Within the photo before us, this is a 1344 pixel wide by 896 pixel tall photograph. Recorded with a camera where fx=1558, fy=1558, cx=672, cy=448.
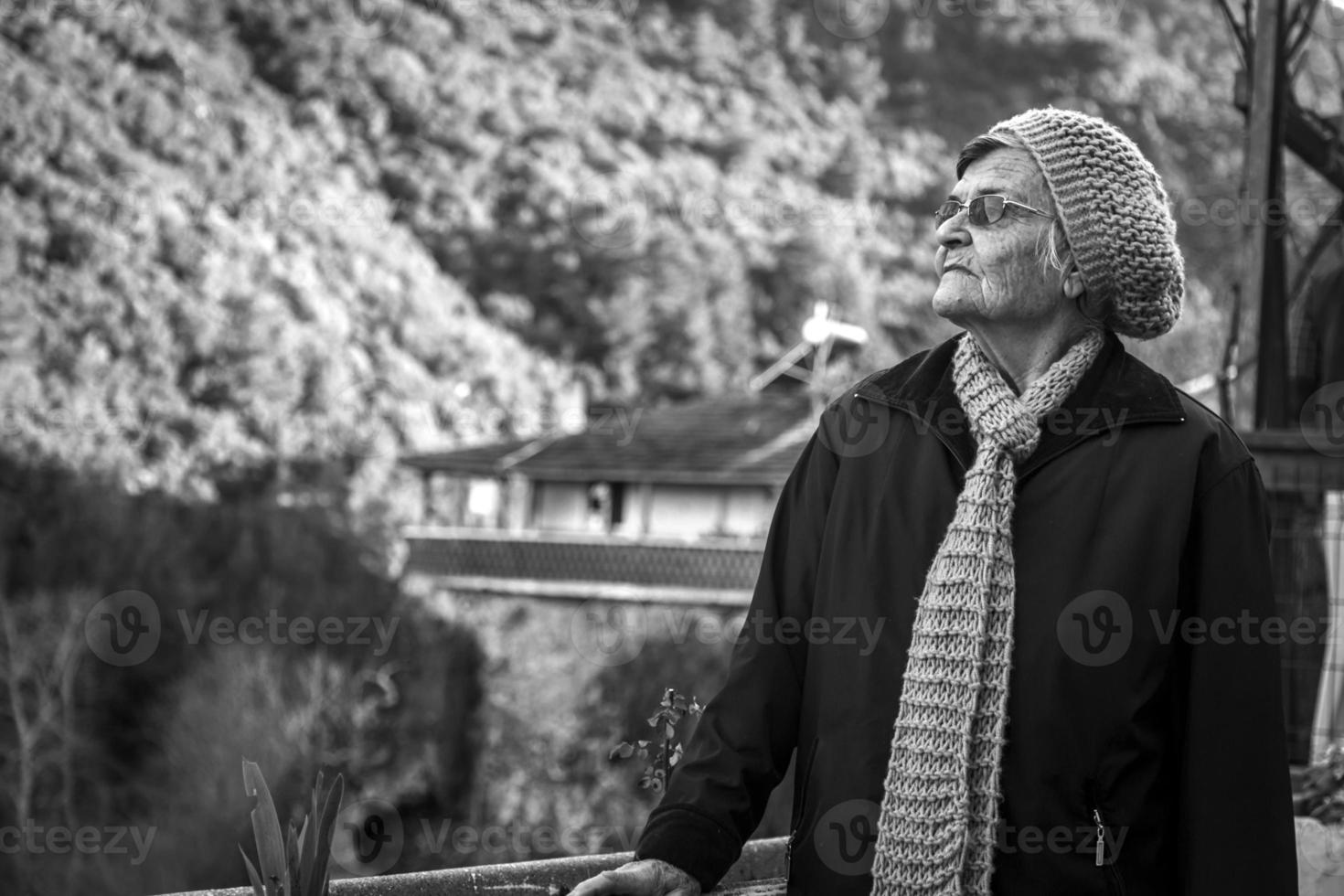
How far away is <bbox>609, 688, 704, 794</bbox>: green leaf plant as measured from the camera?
2.57m

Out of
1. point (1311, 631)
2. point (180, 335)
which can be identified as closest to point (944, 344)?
point (1311, 631)

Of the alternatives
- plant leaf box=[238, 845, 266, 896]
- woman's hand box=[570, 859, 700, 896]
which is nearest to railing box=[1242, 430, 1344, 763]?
woman's hand box=[570, 859, 700, 896]

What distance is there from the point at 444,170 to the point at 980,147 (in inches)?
1913

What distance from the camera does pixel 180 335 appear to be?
41.4 m

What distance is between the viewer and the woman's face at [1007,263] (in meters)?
2.30

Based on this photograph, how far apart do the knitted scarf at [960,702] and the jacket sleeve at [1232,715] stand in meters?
0.26

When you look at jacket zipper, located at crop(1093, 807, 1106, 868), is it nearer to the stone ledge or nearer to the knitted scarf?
the knitted scarf

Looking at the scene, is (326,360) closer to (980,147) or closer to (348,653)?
(348,653)

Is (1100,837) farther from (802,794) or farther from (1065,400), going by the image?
(1065,400)

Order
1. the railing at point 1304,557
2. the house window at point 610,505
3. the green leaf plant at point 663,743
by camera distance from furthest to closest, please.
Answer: the house window at point 610,505, the railing at point 1304,557, the green leaf plant at point 663,743

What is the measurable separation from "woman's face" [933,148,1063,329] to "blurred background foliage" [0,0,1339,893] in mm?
20912

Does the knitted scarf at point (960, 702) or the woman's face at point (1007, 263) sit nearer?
the knitted scarf at point (960, 702)

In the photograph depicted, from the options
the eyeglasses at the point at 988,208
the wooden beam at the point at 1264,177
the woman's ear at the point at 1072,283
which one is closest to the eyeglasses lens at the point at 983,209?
the eyeglasses at the point at 988,208

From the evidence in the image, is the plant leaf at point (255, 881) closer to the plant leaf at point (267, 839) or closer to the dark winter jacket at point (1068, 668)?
the plant leaf at point (267, 839)
